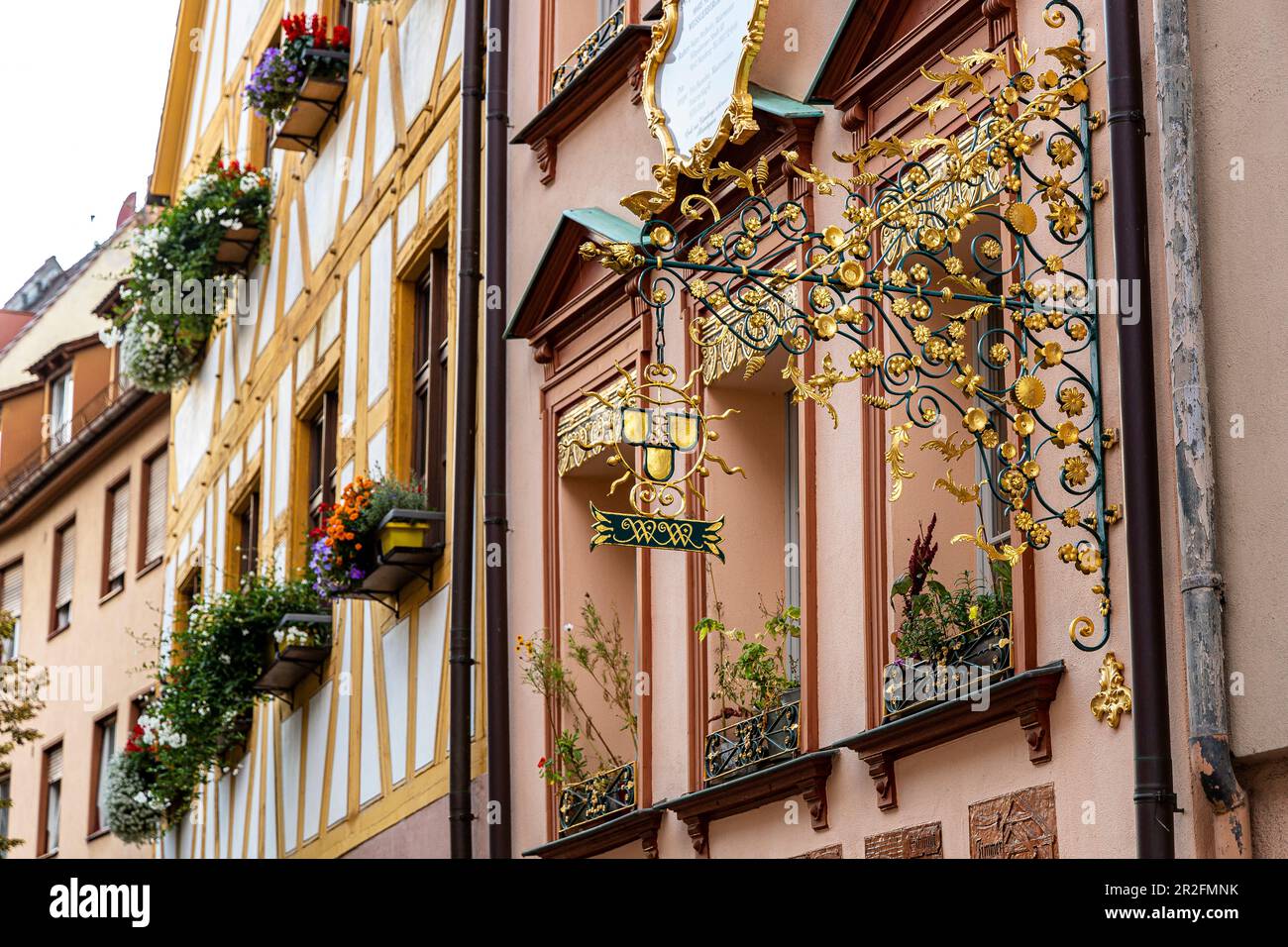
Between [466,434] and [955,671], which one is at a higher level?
[466,434]

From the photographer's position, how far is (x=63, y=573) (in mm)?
29469

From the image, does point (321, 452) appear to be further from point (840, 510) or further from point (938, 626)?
point (938, 626)

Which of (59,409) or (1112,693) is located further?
(59,409)

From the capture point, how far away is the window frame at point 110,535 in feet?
88.7

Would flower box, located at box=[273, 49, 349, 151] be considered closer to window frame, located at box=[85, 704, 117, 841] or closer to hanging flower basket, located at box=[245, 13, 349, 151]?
hanging flower basket, located at box=[245, 13, 349, 151]

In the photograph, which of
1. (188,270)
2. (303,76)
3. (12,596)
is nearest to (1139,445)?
(303,76)

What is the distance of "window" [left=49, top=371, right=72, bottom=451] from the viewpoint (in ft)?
104

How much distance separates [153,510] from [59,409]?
6.82 m

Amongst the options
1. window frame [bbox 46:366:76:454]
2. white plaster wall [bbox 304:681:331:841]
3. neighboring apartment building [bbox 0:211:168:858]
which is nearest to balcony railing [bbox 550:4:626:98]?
white plaster wall [bbox 304:681:331:841]

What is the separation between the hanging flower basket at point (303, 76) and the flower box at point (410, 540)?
192 inches

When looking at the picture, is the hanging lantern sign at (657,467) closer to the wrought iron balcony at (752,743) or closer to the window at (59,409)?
the wrought iron balcony at (752,743)

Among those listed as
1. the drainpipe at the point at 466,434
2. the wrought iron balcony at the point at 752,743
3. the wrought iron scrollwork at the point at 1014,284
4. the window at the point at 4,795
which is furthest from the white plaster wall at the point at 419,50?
the window at the point at 4,795

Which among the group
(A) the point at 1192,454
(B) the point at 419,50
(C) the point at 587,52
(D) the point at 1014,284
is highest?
(B) the point at 419,50
